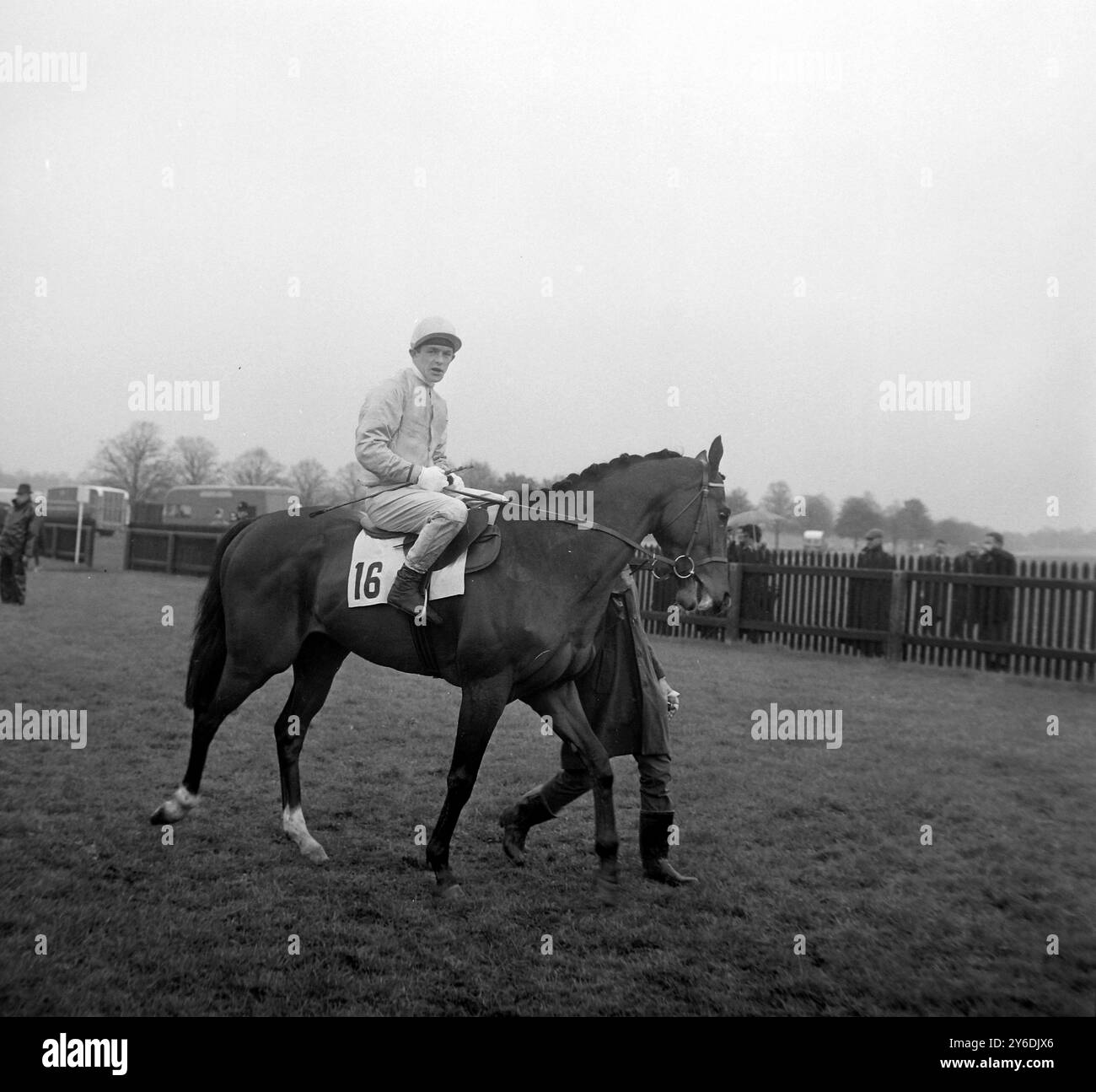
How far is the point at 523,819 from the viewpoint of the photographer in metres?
4.77

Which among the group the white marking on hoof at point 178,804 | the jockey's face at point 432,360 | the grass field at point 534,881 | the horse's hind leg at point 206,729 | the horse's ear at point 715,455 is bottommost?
the grass field at point 534,881

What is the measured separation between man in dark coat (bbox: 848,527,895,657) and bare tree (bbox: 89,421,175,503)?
45019mm

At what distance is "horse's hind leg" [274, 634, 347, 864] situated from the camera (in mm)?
4723

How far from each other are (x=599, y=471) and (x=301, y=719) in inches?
89.0

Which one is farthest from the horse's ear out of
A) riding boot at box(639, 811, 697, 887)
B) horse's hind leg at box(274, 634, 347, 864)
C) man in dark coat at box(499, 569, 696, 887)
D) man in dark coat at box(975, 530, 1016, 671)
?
man in dark coat at box(975, 530, 1016, 671)

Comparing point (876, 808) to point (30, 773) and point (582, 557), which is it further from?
point (30, 773)

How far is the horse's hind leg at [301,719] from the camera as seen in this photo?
472 centimetres

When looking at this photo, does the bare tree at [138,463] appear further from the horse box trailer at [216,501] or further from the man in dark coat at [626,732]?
the man in dark coat at [626,732]

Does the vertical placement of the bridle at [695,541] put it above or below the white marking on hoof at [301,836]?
above

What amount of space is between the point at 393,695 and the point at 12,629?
6.65 meters

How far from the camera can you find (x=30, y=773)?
577cm

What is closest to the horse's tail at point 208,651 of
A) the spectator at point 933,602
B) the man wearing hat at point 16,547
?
the spectator at point 933,602

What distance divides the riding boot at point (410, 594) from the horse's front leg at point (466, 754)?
0.44 m
